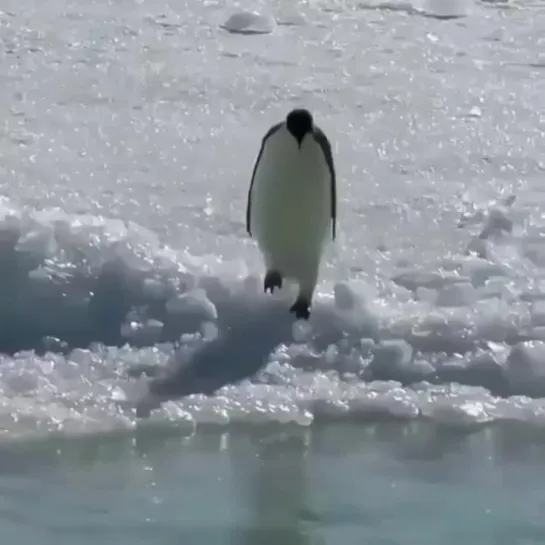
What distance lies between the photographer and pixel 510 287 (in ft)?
18.5

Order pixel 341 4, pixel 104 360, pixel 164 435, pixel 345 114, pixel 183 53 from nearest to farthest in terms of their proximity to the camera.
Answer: pixel 164 435 → pixel 104 360 → pixel 345 114 → pixel 183 53 → pixel 341 4

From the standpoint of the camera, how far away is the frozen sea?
418 centimetres

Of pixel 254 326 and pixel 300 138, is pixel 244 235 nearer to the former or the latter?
pixel 300 138

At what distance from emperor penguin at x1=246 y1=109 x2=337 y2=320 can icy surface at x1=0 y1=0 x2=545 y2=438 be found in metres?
0.13

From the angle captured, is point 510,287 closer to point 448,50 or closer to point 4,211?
point 4,211

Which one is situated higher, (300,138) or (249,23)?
(300,138)

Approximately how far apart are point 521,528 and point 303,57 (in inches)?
221

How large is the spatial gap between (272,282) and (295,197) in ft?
1.18

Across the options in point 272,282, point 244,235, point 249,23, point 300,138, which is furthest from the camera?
point 249,23

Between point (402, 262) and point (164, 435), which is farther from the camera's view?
point (402, 262)

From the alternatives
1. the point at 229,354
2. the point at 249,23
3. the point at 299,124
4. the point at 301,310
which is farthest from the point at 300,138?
→ the point at 249,23

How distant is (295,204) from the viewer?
5555mm

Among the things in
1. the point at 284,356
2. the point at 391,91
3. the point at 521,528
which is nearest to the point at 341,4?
the point at 391,91

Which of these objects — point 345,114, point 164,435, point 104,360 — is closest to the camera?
point 164,435
